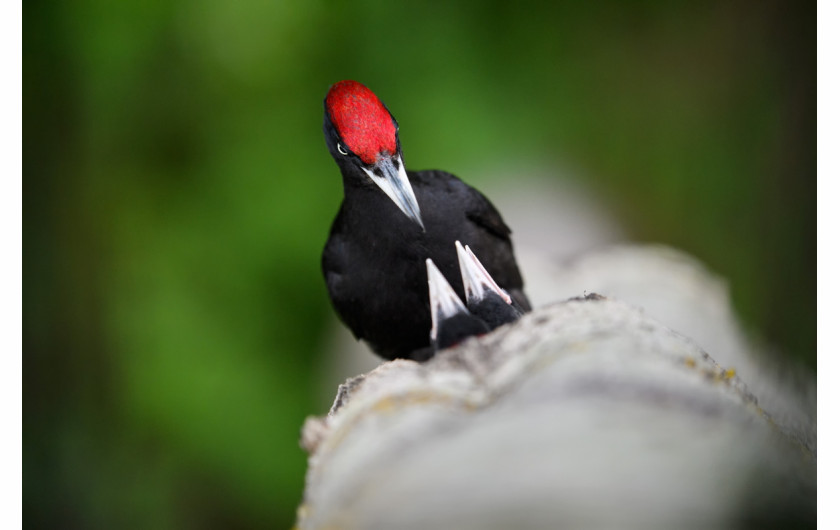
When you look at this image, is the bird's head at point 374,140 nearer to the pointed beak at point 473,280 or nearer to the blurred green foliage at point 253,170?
the pointed beak at point 473,280

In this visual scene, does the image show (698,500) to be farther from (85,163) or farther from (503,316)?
(85,163)

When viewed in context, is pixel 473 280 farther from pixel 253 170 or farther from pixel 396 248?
pixel 253 170

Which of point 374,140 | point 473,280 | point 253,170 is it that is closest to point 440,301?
point 473,280

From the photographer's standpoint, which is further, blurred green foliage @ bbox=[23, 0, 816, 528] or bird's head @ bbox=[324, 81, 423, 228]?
blurred green foliage @ bbox=[23, 0, 816, 528]

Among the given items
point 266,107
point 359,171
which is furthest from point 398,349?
point 266,107

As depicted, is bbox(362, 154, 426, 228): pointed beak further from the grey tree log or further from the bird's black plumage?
the grey tree log

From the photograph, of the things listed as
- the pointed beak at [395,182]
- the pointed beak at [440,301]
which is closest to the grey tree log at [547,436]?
the pointed beak at [440,301]

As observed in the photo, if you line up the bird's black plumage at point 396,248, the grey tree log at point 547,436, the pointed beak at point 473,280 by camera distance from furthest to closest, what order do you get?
the bird's black plumage at point 396,248
the pointed beak at point 473,280
the grey tree log at point 547,436

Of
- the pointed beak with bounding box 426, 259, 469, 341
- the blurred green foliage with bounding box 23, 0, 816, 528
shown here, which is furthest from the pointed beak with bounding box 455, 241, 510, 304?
the blurred green foliage with bounding box 23, 0, 816, 528
